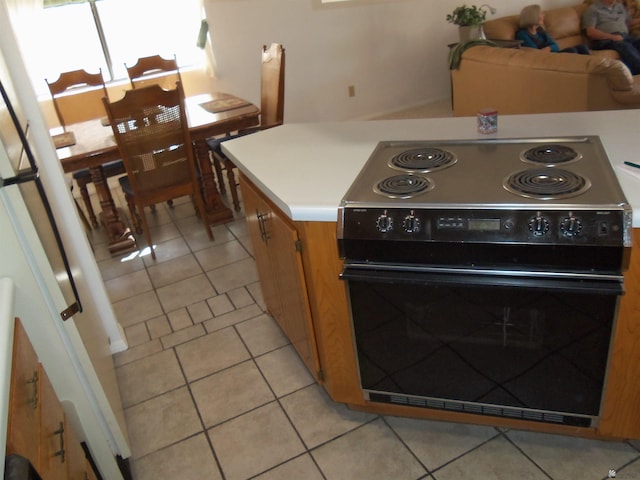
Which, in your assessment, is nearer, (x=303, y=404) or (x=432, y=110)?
(x=303, y=404)

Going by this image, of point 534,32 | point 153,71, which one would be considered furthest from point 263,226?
point 534,32

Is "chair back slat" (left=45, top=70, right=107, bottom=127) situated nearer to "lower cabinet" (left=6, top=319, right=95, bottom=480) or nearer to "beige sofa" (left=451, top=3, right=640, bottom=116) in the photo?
"beige sofa" (left=451, top=3, right=640, bottom=116)

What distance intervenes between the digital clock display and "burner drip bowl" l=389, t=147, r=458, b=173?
0.32 m

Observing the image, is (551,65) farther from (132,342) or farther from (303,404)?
(132,342)

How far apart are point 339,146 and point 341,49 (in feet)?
11.7

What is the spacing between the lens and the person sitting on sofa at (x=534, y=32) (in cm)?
504

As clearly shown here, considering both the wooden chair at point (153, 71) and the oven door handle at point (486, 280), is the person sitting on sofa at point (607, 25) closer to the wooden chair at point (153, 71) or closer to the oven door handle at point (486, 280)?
the wooden chair at point (153, 71)

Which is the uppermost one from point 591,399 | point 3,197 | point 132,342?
point 3,197

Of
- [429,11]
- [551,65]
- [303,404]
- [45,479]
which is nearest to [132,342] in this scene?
[303,404]

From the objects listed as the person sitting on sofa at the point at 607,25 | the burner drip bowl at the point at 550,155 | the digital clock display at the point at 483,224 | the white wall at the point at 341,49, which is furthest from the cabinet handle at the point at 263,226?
the person sitting on sofa at the point at 607,25

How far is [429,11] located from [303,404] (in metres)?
4.61

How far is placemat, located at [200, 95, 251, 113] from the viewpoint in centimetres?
347

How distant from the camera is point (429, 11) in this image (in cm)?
532

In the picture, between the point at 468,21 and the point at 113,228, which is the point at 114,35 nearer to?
the point at 113,228
